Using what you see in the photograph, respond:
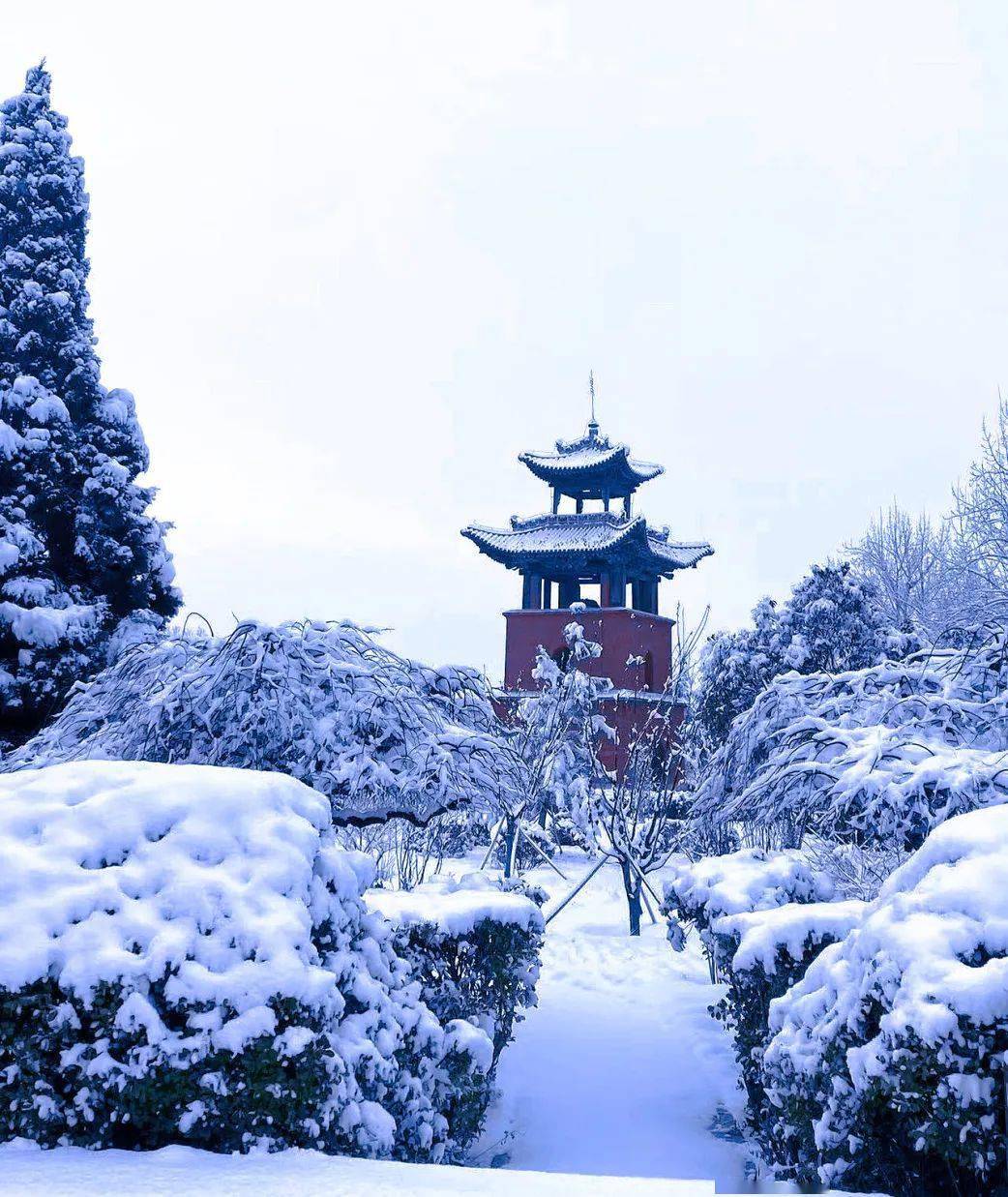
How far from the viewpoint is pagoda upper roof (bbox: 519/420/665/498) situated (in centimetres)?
2898

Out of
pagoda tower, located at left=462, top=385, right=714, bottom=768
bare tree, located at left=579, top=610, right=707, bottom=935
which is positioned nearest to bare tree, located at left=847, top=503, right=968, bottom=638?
pagoda tower, located at left=462, top=385, right=714, bottom=768

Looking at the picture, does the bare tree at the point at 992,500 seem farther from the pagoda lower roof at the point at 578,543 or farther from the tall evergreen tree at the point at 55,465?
the tall evergreen tree at the point at 55,465

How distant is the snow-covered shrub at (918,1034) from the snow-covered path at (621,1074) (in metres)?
1.41

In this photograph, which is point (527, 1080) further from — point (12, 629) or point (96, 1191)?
point (12, 629)

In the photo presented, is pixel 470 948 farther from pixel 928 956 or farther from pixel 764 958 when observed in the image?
pixel 928 956

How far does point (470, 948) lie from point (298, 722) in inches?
81.4

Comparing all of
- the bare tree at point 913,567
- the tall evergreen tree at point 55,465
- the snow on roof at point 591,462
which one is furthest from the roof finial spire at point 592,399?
the tall evergreen tree at point 55,465

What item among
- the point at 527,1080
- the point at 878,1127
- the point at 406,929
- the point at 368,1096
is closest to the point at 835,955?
the point at 878,1127

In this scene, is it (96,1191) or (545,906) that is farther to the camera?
(545,906)

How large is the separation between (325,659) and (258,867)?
11.3ft

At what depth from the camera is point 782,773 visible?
21.0 feet

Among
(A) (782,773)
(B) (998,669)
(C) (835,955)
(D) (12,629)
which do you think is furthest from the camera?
(D) (12,629)

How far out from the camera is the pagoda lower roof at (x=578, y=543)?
27.2 metres

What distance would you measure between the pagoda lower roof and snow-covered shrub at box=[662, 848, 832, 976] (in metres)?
20.1
